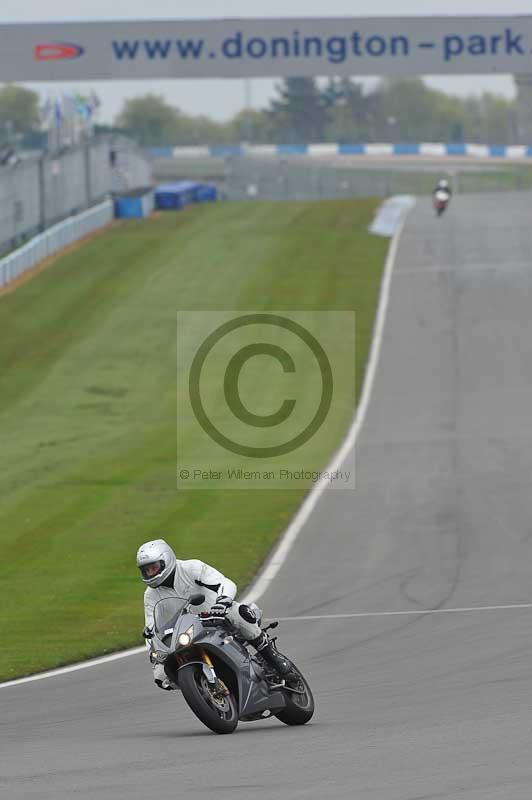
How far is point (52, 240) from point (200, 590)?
46.6 meters

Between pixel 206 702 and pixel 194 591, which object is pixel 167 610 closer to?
pixel 194 591

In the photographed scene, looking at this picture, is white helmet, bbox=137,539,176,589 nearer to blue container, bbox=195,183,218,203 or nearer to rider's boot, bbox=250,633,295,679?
rider's boot, bbox=250,633,295,679

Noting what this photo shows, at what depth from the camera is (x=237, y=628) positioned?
11.6 meters

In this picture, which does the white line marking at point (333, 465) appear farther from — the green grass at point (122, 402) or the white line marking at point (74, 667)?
the white line marking at point (74, 667)

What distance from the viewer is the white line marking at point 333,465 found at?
19141 mm

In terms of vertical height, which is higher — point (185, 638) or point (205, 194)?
point (185, 638)

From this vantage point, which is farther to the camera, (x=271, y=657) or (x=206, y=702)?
(x=271, y=657)

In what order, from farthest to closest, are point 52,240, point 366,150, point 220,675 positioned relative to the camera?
point 366,150, point 52,240, point 220,675

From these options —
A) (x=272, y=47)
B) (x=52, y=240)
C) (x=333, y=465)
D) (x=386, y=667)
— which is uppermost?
(x=272, y=47)

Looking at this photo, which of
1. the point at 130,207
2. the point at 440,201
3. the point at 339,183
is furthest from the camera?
the point at 339,183

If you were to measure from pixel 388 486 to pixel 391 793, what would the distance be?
654 inches

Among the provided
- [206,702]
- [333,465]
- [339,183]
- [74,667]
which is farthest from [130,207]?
[206,702]

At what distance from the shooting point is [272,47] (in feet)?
124

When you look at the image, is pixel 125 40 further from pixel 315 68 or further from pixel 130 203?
pixel 130 203
